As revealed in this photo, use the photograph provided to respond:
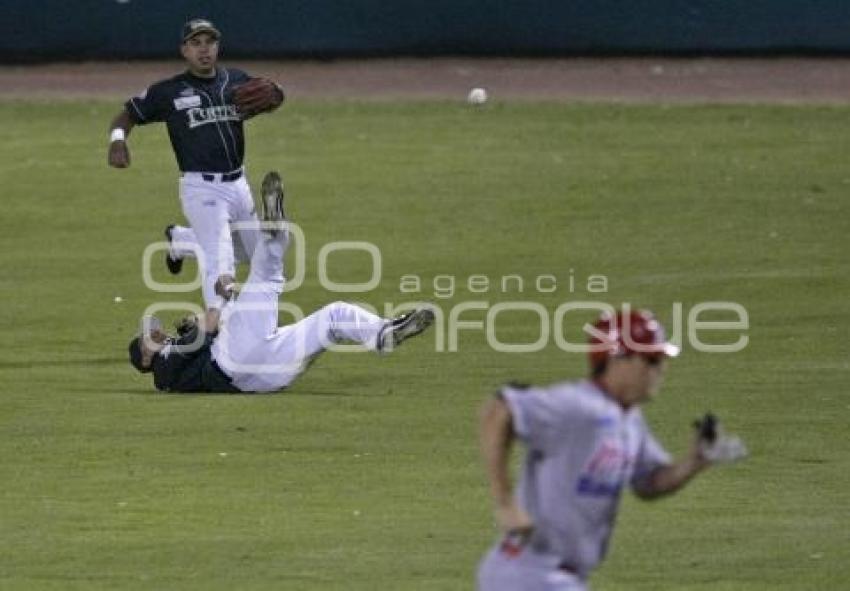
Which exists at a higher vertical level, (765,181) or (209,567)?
(765,181)

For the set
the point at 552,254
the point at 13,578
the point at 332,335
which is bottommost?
the point at 13,578

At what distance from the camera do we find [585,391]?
23.3 ft

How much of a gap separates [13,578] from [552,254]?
12563 mm

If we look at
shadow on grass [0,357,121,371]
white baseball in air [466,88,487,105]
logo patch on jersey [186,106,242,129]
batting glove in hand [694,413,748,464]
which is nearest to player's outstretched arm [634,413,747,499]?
batting glove in hand [694,413,748,464]

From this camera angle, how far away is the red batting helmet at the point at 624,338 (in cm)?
700

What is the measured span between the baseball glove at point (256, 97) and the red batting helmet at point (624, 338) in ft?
30.1

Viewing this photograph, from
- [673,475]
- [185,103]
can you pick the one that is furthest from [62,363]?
[673,475]

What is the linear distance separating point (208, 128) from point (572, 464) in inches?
376

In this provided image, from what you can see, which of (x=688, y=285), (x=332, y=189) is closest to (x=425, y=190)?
(x=332, y=189)

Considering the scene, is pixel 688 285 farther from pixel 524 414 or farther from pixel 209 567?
pixel 524 414

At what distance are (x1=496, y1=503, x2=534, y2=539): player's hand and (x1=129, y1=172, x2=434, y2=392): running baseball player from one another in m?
7.57

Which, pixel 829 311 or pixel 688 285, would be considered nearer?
pixel 829 311

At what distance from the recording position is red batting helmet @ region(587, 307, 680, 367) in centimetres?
700

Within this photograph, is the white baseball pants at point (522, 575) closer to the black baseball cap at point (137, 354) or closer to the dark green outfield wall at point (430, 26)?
the black baseball cap at point (137, 354)
